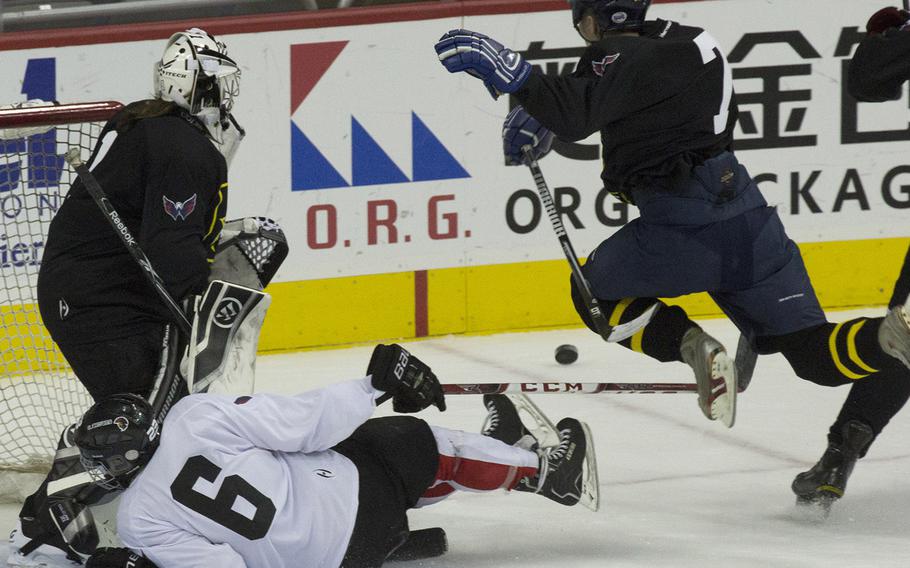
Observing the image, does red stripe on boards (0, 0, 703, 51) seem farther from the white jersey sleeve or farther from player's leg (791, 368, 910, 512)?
the white jersey sleeve

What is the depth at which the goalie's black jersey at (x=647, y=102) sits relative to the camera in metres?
3.31

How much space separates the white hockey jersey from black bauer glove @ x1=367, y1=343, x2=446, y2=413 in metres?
0.04

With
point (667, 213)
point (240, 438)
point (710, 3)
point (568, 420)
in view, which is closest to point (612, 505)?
point (568, 420)

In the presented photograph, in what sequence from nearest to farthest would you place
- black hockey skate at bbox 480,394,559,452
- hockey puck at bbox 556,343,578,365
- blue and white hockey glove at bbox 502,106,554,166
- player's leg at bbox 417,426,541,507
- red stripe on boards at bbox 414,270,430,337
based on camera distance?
player's leg at bbox 417,426,541,507 < black hockey skate at bbox 480,394,559,452 < blue and white hockey glove at bbox 502,106,554,166 < hockey puck at bbox 556,343,578,365 < red stripe on boards at bbox 414,270,430,337

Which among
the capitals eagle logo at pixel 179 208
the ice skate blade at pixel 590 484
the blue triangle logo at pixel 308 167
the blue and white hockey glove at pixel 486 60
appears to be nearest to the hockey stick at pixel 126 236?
the capitals eagle logo at pixel 179 208

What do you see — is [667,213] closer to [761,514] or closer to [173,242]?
[761,514]

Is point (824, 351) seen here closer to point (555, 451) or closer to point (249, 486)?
point (555, 451)

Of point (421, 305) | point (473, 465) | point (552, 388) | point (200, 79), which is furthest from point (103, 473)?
point (421, 305)

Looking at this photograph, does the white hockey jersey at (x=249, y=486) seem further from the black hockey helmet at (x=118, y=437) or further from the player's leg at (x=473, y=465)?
the player's leg at (x=473, y=465)

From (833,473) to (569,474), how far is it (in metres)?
0.64

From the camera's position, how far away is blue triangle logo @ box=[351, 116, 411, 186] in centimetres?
528

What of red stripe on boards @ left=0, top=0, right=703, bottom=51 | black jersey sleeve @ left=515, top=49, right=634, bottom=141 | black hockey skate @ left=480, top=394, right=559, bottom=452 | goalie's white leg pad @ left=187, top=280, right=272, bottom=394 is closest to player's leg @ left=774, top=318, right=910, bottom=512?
black hockey skate @ left=480, top=394, right=559, bottom=452

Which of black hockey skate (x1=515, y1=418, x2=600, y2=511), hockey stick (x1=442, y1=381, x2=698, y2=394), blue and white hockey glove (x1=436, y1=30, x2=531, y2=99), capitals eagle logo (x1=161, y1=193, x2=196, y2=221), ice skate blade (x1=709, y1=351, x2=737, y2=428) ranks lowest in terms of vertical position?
black hockey skate (x1=515, y1=418, x2=600, y2=511)

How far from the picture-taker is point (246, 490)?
298 centimetres
